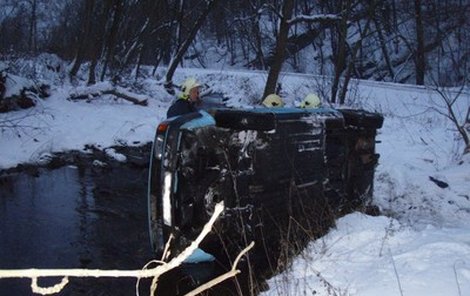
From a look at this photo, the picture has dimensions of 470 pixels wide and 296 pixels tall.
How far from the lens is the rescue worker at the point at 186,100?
687 cm

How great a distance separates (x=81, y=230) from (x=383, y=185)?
195 inches

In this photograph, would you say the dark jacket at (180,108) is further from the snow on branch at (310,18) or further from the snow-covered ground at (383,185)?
the snow on branch at (310,18)

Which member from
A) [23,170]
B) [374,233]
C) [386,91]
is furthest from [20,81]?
[386,91]

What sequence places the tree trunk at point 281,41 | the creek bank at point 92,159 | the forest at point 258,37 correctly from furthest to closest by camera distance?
the forest at point 258,37 → the tree trunk at point 281,41 → the creek bank at point 92,159

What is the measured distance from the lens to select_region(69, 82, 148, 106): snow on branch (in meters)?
15.1

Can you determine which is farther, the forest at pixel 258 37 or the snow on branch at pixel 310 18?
the forest at pixel 258 37

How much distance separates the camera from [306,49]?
44125mm

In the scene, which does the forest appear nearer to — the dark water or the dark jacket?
the dark water

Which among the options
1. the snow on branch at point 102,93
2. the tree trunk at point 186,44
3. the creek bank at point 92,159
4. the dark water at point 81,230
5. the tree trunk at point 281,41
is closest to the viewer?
the dark water at point 81,230

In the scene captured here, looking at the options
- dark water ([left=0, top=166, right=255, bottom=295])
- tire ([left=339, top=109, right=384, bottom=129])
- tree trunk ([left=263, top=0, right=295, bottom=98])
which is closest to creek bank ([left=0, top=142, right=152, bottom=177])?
dark water ([left=0, top=166, right=255, bottom=295])

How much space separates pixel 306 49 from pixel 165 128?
40.9 meters

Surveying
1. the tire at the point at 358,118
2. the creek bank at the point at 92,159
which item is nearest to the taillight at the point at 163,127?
the tire at the point at 358,118

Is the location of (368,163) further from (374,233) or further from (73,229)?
(73,229)

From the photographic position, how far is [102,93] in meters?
15.6
